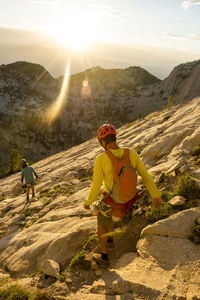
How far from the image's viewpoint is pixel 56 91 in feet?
540

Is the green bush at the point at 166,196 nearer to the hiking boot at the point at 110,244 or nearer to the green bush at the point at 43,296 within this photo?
the hiking boot at the point at 110,244

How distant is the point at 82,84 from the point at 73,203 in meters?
176

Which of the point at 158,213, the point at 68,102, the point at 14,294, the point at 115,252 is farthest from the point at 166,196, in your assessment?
the point at 68,102

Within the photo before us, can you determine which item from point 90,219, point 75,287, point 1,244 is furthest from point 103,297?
point 1,244

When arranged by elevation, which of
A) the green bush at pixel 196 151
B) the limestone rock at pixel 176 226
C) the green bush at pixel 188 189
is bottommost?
the limestone rock at pixel 176 226

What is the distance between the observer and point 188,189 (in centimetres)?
793

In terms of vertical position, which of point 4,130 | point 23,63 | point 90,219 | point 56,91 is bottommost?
point 4,130

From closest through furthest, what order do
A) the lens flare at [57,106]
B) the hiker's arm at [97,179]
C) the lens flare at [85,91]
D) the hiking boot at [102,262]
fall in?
the hiker's arm at [97,179] < the hiking boot at [102,262] < the lens flare at [57,106] < the lens flare at [85,91]

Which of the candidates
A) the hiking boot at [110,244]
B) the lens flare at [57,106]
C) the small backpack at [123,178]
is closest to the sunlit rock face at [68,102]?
the lens flare at [57,106]

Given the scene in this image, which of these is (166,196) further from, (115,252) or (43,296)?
(43,296)

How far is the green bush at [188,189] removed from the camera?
306 inches

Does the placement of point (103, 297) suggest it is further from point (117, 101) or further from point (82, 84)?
point (82, 84)

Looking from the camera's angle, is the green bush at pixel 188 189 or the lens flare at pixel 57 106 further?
the lens flare at pixel 57 106

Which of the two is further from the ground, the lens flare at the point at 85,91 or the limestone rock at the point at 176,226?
the lens flare at the point at 85,91
